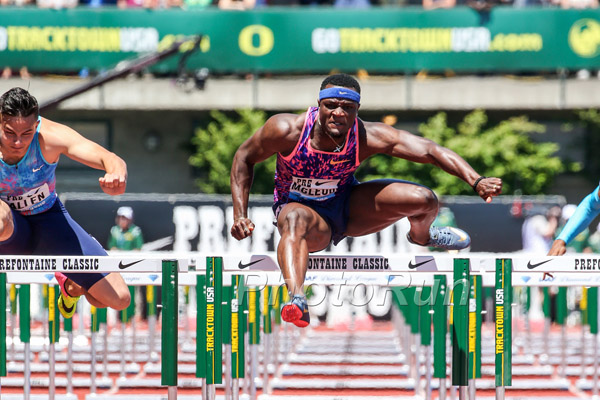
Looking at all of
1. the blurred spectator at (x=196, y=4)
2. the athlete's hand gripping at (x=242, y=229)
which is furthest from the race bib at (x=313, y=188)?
the blurred spectator at (x=196, y=4)

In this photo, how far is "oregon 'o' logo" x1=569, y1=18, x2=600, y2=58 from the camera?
18703 mm

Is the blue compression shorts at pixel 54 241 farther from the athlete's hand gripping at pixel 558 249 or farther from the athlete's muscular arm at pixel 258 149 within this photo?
the athlete's hand gripping at pixel 558 249

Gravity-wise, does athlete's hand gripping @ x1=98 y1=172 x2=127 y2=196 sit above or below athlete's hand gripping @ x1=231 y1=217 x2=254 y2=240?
above

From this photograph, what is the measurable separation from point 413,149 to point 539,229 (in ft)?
30.3

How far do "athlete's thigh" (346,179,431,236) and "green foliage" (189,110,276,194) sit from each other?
1247cm

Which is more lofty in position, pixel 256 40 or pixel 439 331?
pixel 256 40

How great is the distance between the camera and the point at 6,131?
5863 mm

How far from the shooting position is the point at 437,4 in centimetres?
1925

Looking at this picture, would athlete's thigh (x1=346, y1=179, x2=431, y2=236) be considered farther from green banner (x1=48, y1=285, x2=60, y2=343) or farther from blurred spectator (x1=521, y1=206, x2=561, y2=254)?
blurred spectator (x1=521, y1=206, x2=561, y2=254)

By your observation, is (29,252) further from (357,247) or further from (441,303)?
(357,247)

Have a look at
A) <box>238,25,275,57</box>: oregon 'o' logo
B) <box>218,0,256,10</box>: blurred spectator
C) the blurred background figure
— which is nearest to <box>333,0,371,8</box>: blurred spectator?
<box>238,25,275,57</box>: oregon 'o' logo

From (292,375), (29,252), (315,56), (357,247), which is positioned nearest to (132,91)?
(315,56)

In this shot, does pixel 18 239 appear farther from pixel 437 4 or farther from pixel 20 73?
pixel 437 4

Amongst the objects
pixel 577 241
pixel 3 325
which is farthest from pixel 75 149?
pixel 577 241
